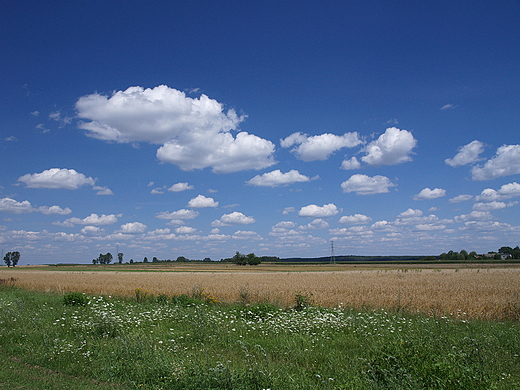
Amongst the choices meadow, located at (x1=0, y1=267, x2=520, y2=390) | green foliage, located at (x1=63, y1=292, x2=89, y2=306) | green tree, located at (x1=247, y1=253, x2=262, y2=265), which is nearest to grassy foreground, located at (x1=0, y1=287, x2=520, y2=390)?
meadow, located at (x1=0, y1=267, x2=520, y2=390)

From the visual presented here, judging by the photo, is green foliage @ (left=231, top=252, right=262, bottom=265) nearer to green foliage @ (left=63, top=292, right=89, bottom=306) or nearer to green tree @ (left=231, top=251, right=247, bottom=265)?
green tree @ (left=231, top=251, right=247, bottom=265)

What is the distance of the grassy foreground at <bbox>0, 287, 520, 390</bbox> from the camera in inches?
262

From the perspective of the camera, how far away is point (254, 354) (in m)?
9.38

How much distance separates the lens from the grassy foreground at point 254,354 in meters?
6.66

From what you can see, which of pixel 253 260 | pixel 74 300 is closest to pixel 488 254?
pixel 253 260

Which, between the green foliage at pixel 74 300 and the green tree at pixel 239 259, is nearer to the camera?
the green foliage at pixel 74 300

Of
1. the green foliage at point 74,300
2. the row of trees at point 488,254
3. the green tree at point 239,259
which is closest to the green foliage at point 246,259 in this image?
the green tree at point 239,259

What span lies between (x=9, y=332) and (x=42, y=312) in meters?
4.43

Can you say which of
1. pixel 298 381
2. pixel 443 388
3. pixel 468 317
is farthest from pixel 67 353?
pixel 468 317

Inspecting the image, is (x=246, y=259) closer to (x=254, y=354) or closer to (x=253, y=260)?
(x=253, y=260)

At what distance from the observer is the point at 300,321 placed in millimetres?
12766

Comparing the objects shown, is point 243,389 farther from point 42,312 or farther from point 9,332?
point 42,312

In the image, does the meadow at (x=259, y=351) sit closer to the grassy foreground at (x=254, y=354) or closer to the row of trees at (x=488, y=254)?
the grassy foreground at (x=254, y=354)

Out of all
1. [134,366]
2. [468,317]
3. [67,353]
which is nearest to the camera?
[134,366]
